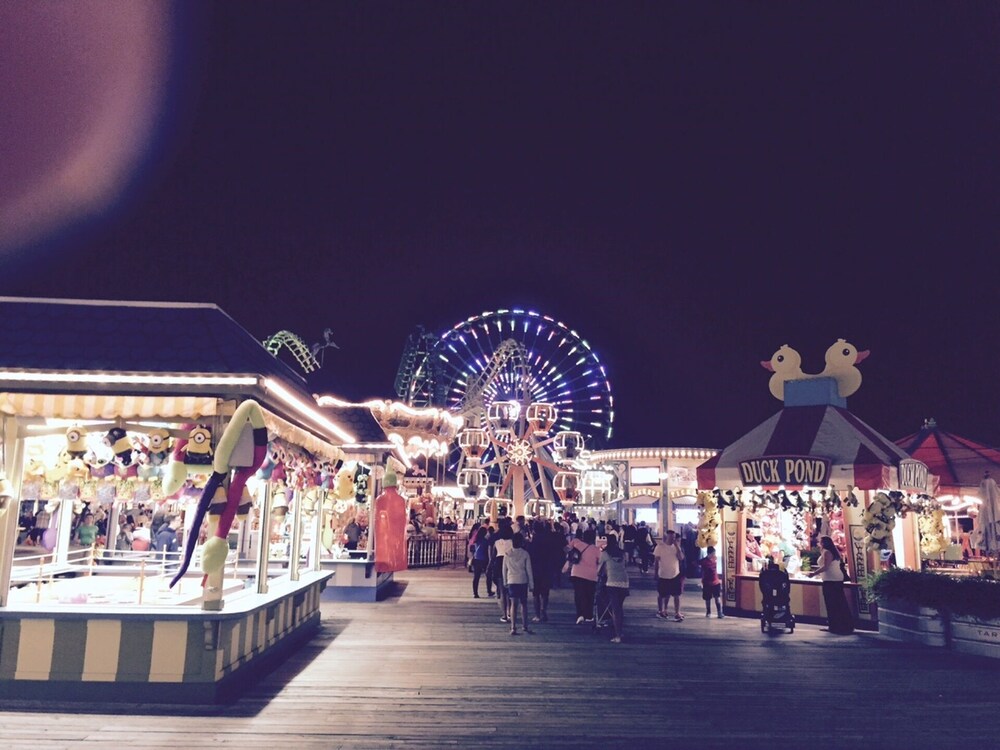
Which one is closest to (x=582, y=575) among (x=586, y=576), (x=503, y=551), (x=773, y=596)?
(x=586, y=576)

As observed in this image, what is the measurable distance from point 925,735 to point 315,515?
8.03m

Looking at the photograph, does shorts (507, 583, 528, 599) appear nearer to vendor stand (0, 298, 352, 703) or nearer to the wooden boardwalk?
the wooden boardwalk

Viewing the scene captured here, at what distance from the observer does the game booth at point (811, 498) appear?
1199 centimetres

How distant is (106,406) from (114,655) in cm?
216

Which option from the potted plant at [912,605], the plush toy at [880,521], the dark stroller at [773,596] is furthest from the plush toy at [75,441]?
the plush toy at [880,521]

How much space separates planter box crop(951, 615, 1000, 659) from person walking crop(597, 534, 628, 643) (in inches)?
173

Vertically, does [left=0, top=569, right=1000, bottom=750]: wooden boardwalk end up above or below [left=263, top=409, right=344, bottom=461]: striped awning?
below

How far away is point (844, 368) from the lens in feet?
46.3

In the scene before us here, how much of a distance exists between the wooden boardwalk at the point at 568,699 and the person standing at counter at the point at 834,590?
32.4 inches

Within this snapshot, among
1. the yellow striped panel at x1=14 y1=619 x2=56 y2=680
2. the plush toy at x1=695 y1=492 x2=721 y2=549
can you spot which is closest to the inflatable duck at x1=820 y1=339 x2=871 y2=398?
the plush toy at x1=695 y1=492 x2=721 y2=549

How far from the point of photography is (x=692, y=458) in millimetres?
32125

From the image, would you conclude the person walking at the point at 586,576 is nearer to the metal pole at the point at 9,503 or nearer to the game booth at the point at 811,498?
the game booth at the point at 811,498

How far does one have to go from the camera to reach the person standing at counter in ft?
37.4

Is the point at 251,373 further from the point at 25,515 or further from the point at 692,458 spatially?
the point at 692,458
